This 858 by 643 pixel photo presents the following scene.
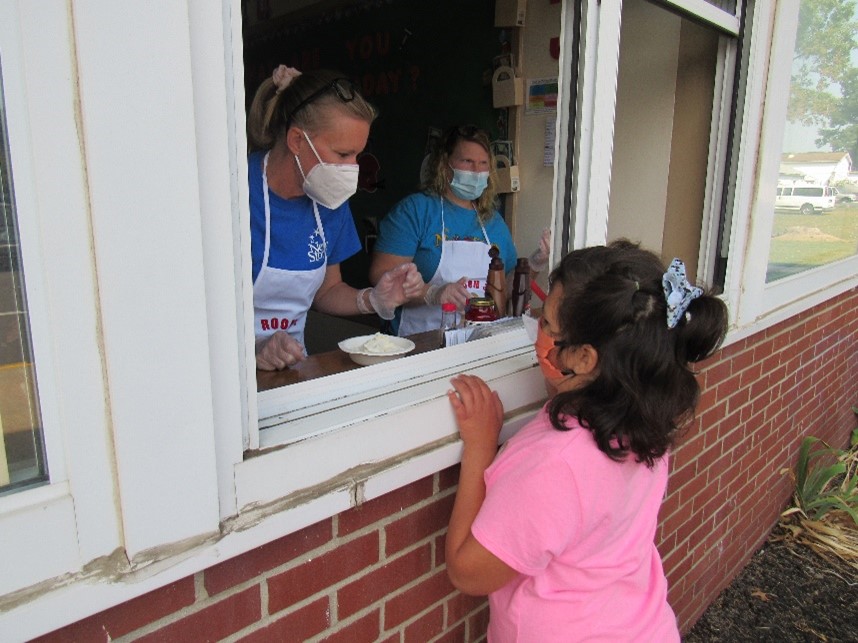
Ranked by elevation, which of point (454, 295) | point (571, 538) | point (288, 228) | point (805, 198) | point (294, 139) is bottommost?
point (571, 538)

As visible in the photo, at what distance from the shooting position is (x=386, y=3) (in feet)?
12.9

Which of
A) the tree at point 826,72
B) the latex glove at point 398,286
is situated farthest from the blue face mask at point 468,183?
the tree at point 826,72

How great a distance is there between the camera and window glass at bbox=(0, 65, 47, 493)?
77 cm

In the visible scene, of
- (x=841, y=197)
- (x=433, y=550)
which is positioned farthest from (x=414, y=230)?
(x=841, y=197)

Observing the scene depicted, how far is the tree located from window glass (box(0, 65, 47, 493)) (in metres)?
3.03

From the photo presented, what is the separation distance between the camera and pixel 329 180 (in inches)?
79.3

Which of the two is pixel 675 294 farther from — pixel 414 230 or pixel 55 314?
pixel 414 230

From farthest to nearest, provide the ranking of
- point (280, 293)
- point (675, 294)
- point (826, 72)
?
point (826, 72) < point (280, 293) < point (675, 294)

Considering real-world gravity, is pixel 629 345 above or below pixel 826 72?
below

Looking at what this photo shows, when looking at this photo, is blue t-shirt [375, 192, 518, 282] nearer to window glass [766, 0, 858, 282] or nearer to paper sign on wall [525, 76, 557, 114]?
paper sign on wall [525, 76, 557, 114]

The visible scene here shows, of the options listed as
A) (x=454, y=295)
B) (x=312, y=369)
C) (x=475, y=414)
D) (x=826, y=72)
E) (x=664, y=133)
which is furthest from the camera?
(x=826, y=72)

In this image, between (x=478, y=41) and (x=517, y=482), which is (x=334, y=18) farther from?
(x=517, y=482)

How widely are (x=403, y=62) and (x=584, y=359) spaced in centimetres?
322

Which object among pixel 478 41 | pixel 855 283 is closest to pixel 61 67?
pixel 478 41
